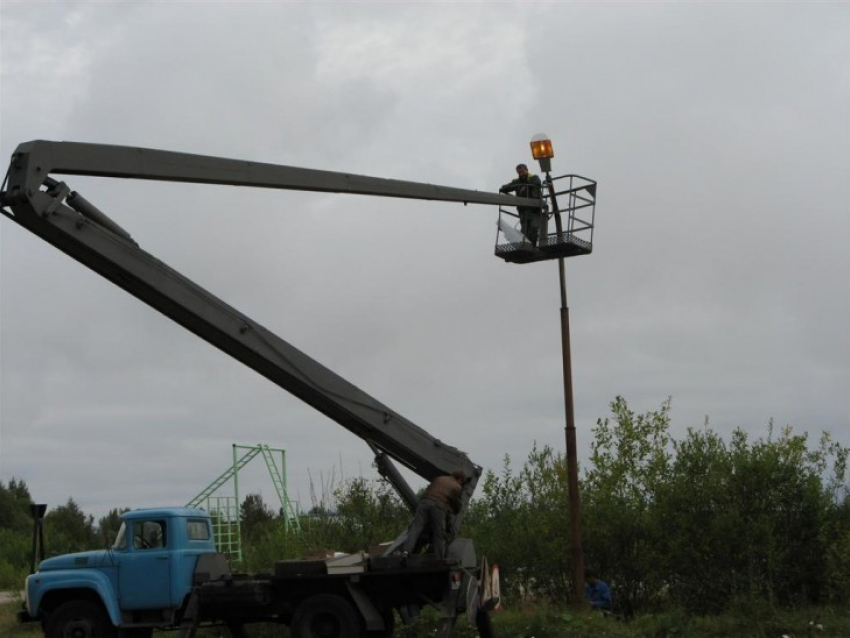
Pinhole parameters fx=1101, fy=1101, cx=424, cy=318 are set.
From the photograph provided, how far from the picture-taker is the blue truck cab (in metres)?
15.2

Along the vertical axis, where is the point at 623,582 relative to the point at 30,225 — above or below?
below

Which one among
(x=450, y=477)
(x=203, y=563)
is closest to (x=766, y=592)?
(x=450, y=477)

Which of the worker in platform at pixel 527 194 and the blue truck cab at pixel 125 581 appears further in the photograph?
the worker in platform at pixel 527 194

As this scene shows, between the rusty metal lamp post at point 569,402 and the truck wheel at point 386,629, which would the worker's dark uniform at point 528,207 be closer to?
the rusty metal lamp post at point 569,402

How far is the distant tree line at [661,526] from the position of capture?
19219 millimetres

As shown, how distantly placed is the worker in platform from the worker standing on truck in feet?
17.0

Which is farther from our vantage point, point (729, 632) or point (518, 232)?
point (518, 232)

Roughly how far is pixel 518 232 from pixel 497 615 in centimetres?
625

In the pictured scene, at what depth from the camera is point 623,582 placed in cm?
2044

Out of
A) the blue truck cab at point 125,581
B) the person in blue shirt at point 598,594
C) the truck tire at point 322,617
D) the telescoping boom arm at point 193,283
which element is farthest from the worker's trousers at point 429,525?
the person in blue shirt at point 598,594

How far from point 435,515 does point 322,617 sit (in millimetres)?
2006

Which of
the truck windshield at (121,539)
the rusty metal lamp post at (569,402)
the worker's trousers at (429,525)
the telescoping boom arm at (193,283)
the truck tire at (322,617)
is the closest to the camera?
the telescoping boom arm at (193,283)

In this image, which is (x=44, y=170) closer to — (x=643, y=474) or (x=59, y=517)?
(x=643, y=474)

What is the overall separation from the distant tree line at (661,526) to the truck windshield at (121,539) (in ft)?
6.56
